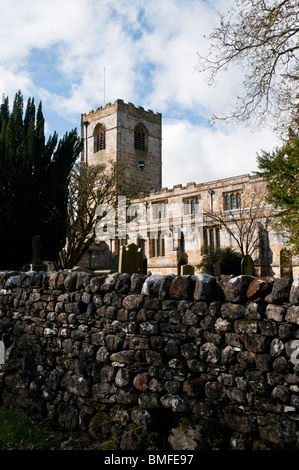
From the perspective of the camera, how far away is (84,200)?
22.6 metres

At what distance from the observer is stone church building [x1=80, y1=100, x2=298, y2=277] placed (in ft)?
87.0

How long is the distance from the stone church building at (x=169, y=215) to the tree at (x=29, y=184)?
10326mm

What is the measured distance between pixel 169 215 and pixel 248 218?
8869mm

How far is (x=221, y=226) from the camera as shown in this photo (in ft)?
95.6

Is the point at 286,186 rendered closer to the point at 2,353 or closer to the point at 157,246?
the point at 2,353

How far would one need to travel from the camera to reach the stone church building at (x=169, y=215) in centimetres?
2653

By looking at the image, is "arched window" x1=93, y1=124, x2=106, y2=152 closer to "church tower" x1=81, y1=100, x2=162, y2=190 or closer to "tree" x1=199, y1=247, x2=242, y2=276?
"church tower" x1=81, y1=100, x2=162, y2=190

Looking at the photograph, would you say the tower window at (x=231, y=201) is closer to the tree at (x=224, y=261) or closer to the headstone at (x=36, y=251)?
the tree at (x=224, y=261)

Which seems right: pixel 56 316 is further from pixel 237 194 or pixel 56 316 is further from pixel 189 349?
pixel 237 194

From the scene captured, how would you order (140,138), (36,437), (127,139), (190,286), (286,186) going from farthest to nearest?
(140,138)
(127,139)
(286,186)
(36,437)
(190,286)

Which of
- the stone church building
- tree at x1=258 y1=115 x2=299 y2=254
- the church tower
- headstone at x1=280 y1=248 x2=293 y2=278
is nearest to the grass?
tree at x1=258 y1=115 x2=299 y2=254

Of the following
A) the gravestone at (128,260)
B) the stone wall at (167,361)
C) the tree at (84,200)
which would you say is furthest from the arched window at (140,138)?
the stone wall at (167,361)

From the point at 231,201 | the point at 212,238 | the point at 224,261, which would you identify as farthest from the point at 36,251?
the point at 231,201
